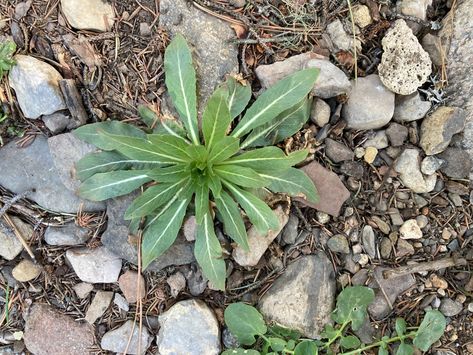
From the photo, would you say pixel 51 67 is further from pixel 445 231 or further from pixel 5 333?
pixel 445 231

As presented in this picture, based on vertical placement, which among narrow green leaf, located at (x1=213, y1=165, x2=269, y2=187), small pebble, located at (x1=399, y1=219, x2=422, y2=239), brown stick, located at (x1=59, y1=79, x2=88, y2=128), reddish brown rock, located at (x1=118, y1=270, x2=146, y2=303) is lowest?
small pebble, located at (x1=399, y1=219, x2=422, y2=239)

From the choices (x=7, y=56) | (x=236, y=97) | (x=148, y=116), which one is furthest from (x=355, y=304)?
(x=7, y=56)

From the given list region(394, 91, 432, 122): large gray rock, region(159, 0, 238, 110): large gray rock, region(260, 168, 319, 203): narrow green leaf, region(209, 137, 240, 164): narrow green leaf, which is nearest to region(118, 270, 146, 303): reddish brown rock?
region(209, 137, 240, 164): narrow green leaf

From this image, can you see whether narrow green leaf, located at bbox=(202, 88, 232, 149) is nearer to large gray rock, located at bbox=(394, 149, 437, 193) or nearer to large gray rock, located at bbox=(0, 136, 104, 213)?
large gray rock, located at bbox=(0, 136, 104, 213)

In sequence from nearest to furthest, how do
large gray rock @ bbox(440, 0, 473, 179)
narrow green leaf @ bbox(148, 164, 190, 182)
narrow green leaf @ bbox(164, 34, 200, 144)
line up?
1. narrow green leaf @ bbox(148, 164, 190, 182)
2. narrow green leaf @ bbox(164, 34, 200, 144)
3. large gray rock @ bbox(440, 0, 473, 179)

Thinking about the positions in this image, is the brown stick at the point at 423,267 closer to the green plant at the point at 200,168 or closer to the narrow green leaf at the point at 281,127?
the green plant at the point at 200,168

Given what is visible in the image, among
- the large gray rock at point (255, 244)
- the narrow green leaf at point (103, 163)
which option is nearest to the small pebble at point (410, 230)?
the large gray rock at point (255, 244)
